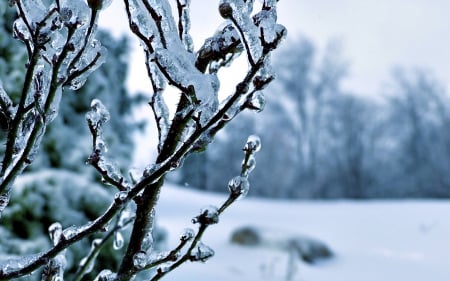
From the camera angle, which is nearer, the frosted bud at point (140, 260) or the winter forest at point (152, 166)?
the winter forest at point (152, 166)

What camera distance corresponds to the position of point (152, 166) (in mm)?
859

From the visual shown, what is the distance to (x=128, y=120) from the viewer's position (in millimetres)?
5414

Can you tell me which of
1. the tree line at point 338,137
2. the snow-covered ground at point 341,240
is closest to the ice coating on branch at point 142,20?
the snow-covered ground at point 341,240

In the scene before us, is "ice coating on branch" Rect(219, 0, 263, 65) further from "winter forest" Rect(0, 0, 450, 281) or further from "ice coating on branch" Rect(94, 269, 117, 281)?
"ice coating on branch" Rect(94, 269, 117, 281)

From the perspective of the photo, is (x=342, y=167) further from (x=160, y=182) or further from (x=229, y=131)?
(x=160, y=182)

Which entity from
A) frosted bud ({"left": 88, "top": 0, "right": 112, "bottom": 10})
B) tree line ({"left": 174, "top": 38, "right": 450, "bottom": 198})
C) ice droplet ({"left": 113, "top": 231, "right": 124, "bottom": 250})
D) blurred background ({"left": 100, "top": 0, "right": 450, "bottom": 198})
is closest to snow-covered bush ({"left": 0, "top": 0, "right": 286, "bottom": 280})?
frosted bud ({"left": 88, "top": 0, "right": 112, "bottom": 10})

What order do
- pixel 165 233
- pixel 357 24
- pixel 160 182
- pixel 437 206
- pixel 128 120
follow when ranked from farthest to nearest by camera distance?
1. pixel 357 24
2. pixel 437 206
3. pixel 128 120
4. pixel 165 233
5. pixel 160 182

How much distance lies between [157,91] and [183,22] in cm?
14

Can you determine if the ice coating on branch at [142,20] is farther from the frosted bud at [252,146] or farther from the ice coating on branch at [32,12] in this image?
the frosted bud at [252,146]

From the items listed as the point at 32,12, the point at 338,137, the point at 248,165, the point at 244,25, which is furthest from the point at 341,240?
the point at 338,137

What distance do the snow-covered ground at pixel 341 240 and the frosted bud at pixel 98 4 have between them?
390 centimetres

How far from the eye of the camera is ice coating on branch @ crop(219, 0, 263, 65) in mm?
785

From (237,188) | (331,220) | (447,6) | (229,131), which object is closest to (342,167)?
(229,131)

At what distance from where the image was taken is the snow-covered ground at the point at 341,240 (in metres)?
6.07
